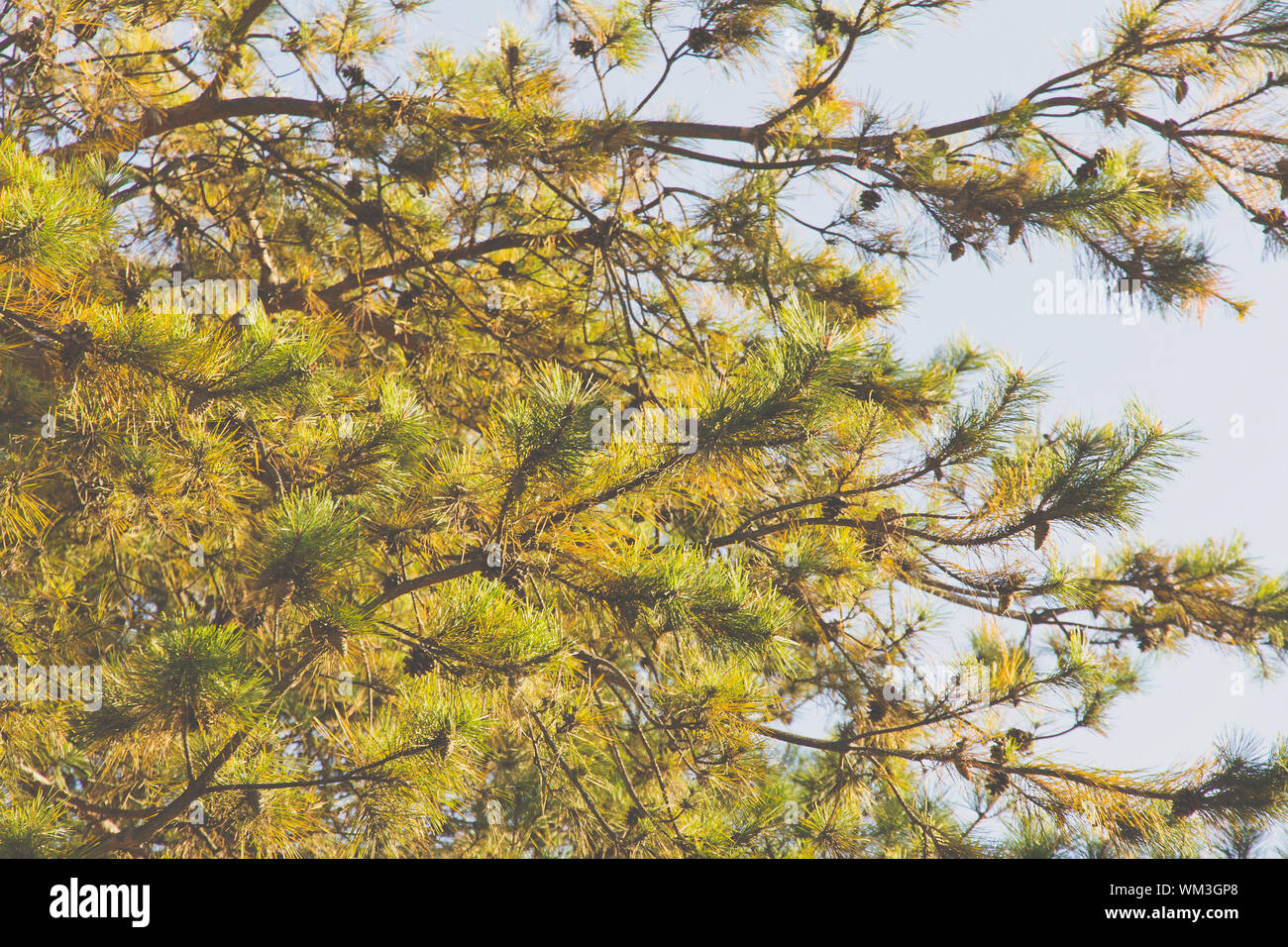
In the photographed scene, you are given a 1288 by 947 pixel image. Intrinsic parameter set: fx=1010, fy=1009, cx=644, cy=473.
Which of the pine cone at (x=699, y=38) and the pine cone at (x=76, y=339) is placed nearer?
the pine cone at (x=76, y=339)

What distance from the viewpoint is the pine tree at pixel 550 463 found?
216 centimetres

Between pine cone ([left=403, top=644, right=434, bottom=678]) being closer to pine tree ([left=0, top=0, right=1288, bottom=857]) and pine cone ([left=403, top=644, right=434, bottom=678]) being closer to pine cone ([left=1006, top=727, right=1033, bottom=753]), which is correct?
pine tree ([left=0, top=0, right=1288, bottom=857])

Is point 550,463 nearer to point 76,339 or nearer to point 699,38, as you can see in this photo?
point 76,339

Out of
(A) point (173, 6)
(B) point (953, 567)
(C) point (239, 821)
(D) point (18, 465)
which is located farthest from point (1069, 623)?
(A) point (173, 6)

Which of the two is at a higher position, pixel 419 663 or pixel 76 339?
pixel 76 339

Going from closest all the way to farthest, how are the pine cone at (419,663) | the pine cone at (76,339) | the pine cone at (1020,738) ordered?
the pine cone at (76,339)
the pine cone at (419,663)
the pine cone at (1020,738)

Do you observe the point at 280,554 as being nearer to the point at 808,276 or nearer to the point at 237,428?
the point at 237,428

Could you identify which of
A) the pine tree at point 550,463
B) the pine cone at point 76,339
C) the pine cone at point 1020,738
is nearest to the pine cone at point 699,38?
the pine tree at point 550,463

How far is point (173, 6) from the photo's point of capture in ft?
10.4

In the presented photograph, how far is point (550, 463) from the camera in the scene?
6.52ft

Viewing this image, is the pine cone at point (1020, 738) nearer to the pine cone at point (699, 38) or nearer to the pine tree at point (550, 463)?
the pine tree at point (550, 463)

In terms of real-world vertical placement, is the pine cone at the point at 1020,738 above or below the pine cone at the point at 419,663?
below

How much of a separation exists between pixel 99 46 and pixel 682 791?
127 inches

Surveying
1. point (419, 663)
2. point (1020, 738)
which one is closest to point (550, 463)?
point (419, 663)
